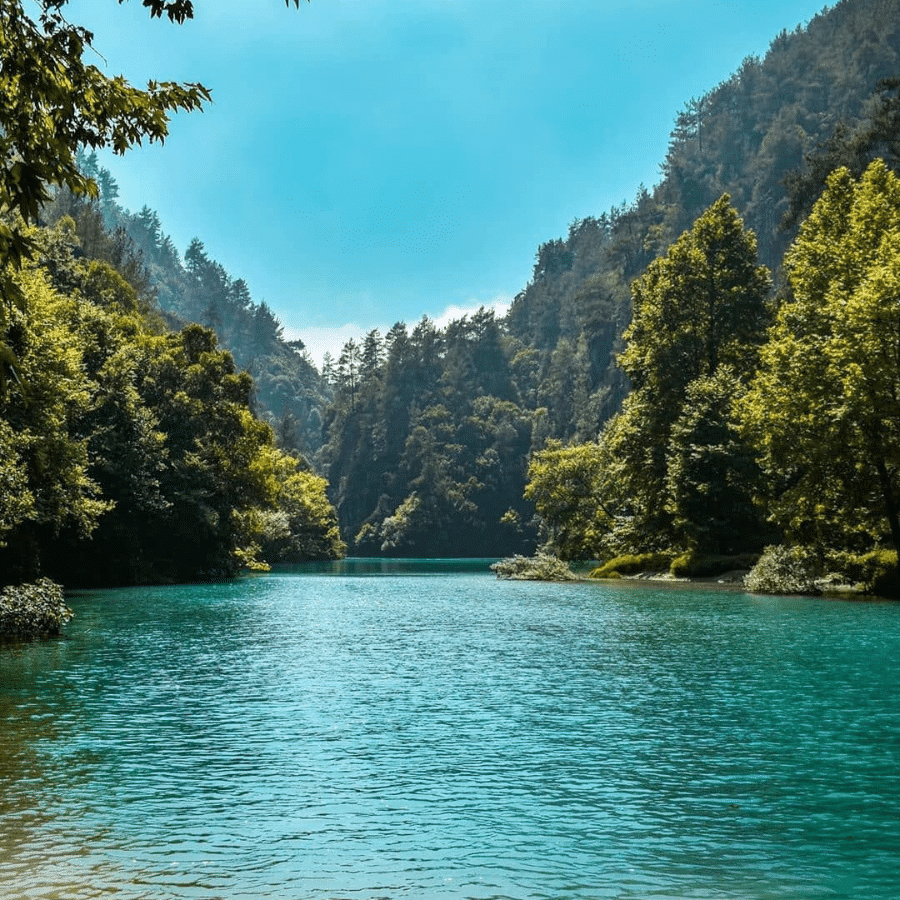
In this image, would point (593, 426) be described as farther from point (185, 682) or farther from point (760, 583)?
point (185, 682)

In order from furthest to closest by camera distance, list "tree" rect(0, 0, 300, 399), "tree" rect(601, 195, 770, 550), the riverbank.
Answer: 1. "tree" rect(601, 195, 770, 550)
2. the riverbank
3. "tree" rect(0, 0, 300, 399)

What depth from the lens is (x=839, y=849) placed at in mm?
10453

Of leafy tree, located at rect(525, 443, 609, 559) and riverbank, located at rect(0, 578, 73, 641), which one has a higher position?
leafy tree, located at rect(525, 443, 609, 559)

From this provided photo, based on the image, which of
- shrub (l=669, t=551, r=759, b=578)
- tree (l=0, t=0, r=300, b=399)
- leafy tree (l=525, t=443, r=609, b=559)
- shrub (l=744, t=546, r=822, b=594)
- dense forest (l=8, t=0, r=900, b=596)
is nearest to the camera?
tree (l=0, t=0, r=300, b=399)

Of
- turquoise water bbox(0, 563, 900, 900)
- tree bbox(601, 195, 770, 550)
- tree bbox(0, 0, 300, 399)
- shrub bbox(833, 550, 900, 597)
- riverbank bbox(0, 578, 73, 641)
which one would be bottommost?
turquoise water bbox(0, 563, 900, 900)

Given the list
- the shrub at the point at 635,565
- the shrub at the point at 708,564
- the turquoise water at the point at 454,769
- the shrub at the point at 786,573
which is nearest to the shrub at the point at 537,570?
the shrub at the point at 635,565

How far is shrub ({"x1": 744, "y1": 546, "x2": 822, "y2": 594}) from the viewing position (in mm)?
48594

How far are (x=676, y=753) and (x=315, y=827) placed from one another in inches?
240

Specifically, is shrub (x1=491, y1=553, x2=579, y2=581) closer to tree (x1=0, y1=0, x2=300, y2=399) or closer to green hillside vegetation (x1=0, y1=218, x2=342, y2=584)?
green hillside vegetation (x1=0, y1=218, x2=342, y2=584)

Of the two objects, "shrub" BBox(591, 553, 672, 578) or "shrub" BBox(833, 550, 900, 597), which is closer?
"shrub" BBox(833, 550, 900, 597)

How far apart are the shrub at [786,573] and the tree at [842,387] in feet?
3.35

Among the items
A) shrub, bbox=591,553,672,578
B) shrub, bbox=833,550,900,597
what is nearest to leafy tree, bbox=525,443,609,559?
shrub, bbox=591,553,672,578

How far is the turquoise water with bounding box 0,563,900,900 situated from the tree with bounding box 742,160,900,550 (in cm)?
1562

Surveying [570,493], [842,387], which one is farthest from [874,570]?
[570,493]
